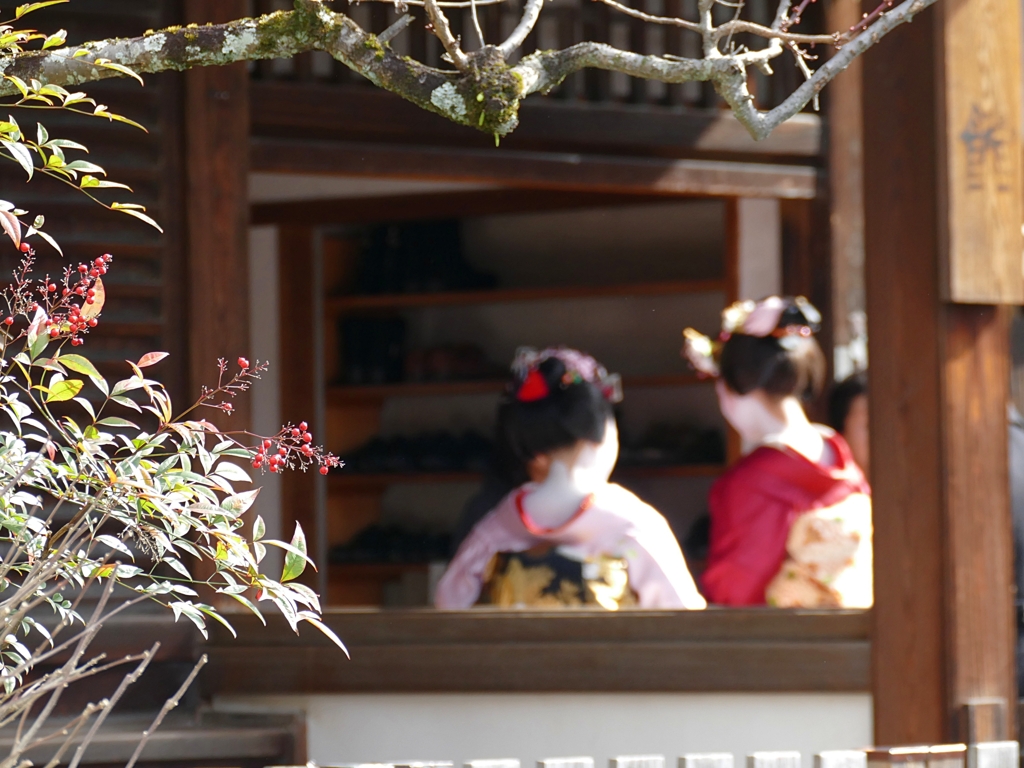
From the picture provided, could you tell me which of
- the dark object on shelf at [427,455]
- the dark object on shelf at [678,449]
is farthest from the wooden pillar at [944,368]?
the dark object on shelf at [427,455]

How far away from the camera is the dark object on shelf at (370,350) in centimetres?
567

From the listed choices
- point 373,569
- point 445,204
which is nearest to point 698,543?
point 373,569

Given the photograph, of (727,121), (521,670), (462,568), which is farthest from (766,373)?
(521,670)

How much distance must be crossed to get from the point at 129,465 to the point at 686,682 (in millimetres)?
1824

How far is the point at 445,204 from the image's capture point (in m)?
5.32

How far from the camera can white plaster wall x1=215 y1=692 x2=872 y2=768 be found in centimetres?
296

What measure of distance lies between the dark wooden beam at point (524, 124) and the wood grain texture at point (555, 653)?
127 centimetres

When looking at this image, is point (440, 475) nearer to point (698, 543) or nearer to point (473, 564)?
point (698, 543)

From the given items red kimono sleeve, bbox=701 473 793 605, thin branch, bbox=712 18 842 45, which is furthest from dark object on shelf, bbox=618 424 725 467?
thin branch, bbox=712 18 842 45

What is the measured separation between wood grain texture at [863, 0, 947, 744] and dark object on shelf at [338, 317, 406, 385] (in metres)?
3.07

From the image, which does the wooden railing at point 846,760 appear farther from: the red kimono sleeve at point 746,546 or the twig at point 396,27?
the red kimono sleeve at point 746,546

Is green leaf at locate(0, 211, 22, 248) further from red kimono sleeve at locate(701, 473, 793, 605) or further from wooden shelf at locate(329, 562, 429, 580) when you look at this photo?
wooden shelf at locate(329, 562, 429, 580)

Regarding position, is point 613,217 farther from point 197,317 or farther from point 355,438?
point 197,317

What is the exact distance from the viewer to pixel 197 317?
10.3 ft
